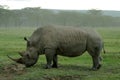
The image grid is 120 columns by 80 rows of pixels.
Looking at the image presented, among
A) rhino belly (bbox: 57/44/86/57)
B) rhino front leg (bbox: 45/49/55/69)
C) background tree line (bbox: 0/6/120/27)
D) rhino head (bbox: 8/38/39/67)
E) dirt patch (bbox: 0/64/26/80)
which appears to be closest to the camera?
dirt patch (bbox: 0/64/26/80)

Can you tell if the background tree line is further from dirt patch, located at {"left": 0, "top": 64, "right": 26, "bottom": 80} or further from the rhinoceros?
dirt patch, located at {"left": 0, "top": 64, "right": 26, "bottom": 80}

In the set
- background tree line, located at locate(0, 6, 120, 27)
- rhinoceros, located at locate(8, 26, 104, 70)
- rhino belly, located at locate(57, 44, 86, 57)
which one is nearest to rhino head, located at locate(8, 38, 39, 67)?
rhinoceros, located at locate(8, 26, 104, 70)

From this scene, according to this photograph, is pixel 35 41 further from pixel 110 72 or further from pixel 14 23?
pixel 14 23

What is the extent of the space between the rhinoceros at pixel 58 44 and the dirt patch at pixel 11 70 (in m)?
0.70

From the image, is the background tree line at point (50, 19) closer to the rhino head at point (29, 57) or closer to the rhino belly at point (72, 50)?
the rhino head at point (29, 57)

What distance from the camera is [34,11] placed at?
13625cm

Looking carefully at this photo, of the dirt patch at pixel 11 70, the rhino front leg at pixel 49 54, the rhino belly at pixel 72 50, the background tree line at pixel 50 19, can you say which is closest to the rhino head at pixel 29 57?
the rhino front leg at pixel 49 54

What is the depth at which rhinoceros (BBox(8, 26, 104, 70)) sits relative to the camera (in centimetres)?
1370

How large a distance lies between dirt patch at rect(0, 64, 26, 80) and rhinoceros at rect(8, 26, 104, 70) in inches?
27.5

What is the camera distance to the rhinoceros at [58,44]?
13.7 metres

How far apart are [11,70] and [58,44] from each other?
7.12ft

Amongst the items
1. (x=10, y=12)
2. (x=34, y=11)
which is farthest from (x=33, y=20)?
(x=10, y=12)

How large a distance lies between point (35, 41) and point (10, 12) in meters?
99.0

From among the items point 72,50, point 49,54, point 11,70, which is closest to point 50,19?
point 72,50
